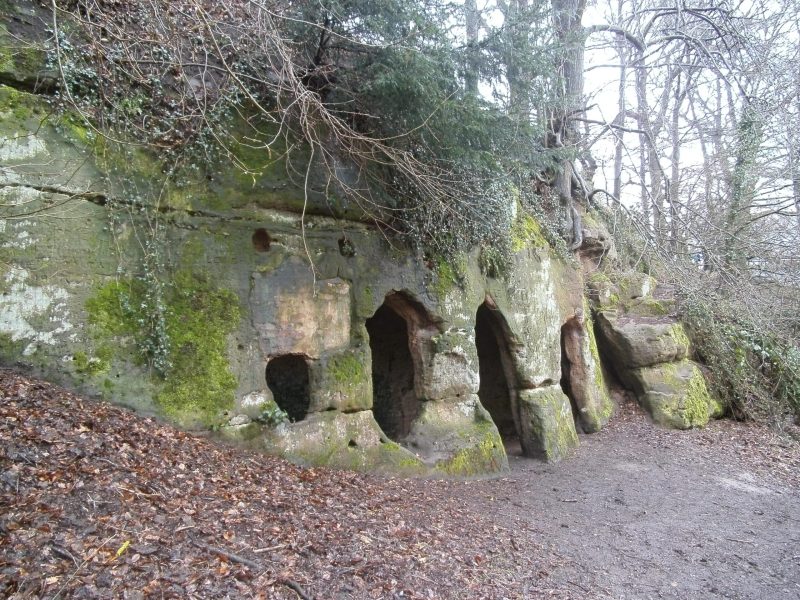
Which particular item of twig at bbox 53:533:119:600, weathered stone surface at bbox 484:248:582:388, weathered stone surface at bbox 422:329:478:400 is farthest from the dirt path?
twig at bbox 53:533:119:600

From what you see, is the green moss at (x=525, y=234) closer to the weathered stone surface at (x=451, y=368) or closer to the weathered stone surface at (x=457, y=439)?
the weathered stone surface at (x=451, y=368)

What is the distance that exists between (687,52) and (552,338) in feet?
16.1

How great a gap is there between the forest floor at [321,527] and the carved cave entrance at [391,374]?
2.24 m

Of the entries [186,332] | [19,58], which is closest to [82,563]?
[186,332]

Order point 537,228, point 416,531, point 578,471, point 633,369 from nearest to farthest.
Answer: point 416,531 → point 578,471 → point 537,228 → point 633,369

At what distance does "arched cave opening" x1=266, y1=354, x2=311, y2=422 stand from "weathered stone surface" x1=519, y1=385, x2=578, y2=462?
11.0 ft

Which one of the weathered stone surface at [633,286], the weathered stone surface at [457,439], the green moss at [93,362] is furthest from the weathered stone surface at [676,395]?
the green moss at [93,362]

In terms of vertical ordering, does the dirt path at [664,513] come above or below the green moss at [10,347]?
below

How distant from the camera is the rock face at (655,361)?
986 centimetres

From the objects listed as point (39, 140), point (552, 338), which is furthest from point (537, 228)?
point (39, 140)

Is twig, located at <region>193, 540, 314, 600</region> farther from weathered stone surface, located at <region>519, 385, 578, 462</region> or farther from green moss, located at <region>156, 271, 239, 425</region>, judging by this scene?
weathered stone surface, located at <region>519, 385, 578, 462</region>

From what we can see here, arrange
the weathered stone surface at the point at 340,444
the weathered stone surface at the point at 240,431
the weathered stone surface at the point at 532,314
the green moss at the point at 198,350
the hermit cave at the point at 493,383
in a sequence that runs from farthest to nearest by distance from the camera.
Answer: the hermit cave at the point at 493,383, the weathered stone surface at the point at 532,314, the weathered stone surface at the point at 340,444, the weathered stone surface at the point at 240,431, the green moss at the point at 198,350

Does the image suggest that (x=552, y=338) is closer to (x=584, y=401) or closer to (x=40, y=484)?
(x=584, y=401)

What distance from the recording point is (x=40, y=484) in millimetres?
3088
